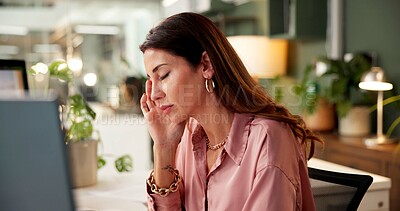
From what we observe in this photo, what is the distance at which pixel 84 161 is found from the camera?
1.67 metres

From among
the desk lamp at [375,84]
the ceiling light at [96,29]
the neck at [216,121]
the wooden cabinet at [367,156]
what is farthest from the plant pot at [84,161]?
the ceiling light at [96,29]

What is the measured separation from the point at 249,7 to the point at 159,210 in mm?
3578

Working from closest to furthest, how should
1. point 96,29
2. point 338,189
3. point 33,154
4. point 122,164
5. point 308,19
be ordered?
point 33,154 → point 338,189 → point 122,164 → point 308,19 → point 96,29

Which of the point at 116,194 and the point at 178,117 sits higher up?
the point at 178,117

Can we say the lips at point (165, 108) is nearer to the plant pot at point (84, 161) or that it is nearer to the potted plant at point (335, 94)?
the plant pot at point (84, 161)

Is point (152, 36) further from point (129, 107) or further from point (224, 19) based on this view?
point (224, 19)

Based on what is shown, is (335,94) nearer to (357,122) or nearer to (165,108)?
(357,122)

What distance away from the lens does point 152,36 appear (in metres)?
1.19

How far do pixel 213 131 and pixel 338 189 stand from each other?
33 centimetres

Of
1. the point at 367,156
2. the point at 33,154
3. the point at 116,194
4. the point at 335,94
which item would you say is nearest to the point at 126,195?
the point at 116,194

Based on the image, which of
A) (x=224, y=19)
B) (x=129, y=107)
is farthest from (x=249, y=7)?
(x=129, y=107)

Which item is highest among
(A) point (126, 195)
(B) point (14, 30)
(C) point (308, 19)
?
(B) point (14, 30)

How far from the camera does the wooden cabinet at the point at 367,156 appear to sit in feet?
7.88

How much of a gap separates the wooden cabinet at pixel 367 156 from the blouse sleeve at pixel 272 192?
1.22 m
